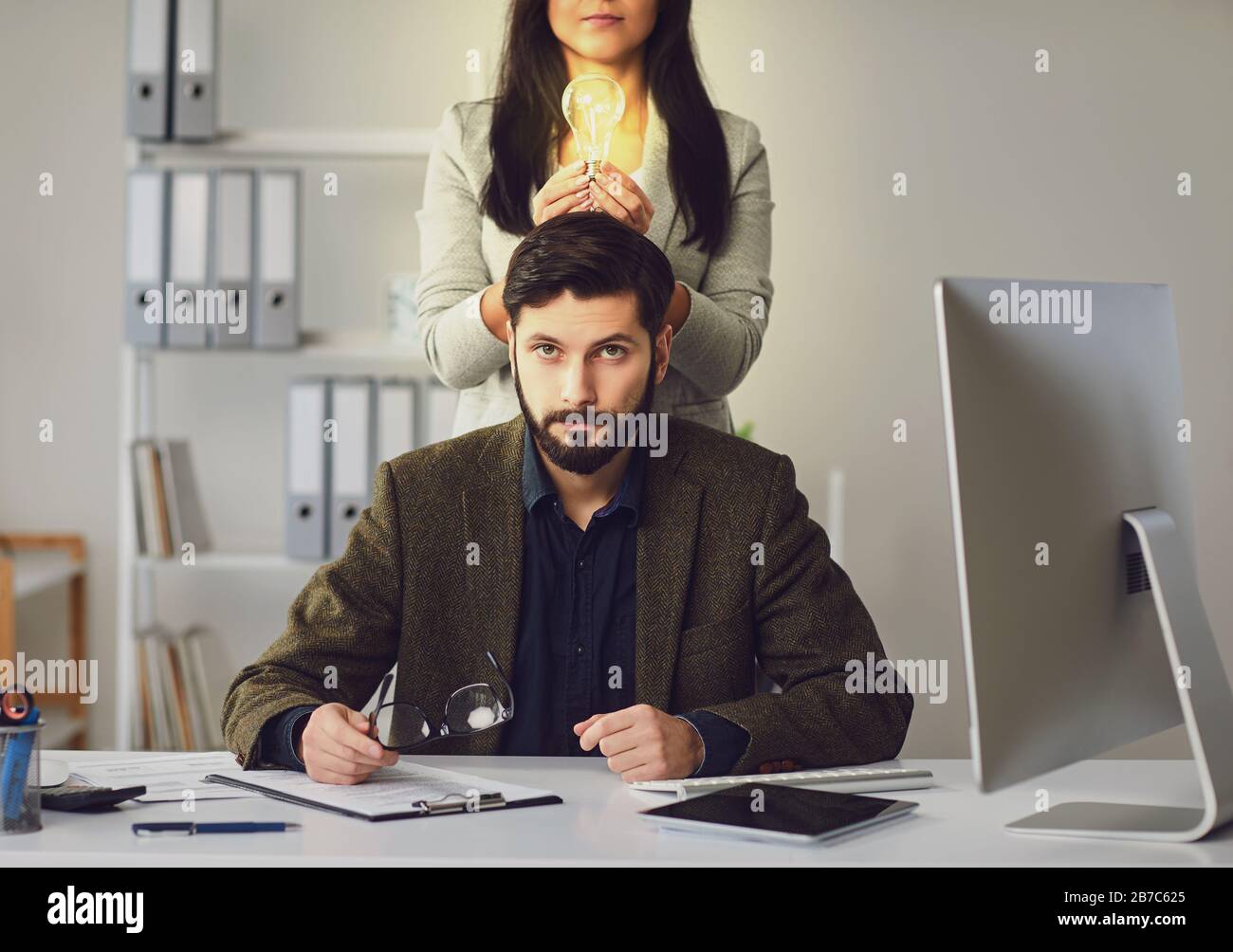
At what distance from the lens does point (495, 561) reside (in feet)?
5.34

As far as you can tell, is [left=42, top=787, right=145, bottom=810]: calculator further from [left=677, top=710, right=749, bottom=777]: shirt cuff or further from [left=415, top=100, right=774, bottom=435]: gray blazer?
[left=415, top=100, right=774, bottom=435]: gray blazer

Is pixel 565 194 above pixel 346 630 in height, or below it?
above

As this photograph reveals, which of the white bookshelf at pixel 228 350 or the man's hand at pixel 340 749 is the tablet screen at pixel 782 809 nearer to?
the man's hand at pixel 340 749

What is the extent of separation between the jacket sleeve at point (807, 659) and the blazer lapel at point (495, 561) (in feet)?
0.97

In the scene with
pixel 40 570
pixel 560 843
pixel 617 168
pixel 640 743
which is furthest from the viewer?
pixel 40 570

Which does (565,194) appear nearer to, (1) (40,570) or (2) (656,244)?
(2) (656,244)

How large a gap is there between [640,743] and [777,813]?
0.22 metres

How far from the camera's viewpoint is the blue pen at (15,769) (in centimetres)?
111

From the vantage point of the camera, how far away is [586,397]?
5.24 ft

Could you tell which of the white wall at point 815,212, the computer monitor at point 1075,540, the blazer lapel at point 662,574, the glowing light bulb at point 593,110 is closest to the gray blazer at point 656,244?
the glowing light bulb at point 593,110

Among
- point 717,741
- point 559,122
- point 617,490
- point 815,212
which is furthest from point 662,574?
point 815,212

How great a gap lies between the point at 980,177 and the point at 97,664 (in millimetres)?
2586
